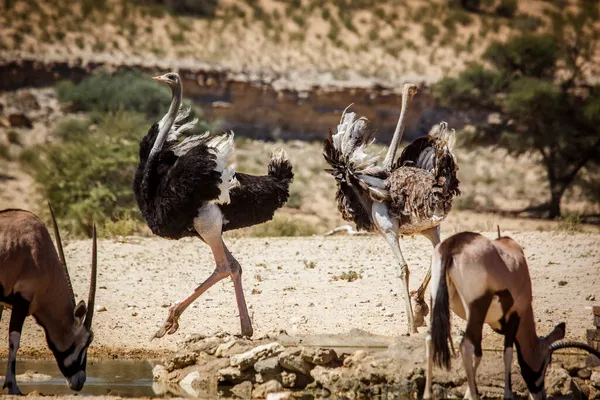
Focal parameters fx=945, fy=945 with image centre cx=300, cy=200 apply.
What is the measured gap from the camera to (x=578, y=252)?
13.7 metres

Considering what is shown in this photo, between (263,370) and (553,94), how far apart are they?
20546mm

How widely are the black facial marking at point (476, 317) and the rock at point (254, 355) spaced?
7.49ft

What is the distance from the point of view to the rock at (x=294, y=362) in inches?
335

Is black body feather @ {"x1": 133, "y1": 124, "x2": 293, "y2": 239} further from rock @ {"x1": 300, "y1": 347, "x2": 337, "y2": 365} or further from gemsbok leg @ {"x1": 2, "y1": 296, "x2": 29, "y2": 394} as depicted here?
gemsbok leg @ {"x1": 2, "y1": 296, "x2": 29, "y2": 394}

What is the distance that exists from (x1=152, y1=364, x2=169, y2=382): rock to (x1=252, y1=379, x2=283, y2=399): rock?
1.09m

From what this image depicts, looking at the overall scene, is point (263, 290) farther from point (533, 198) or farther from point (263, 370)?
point (533, 198)

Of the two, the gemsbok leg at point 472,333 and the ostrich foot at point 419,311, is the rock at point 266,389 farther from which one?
the ostrich foot at point 419,311

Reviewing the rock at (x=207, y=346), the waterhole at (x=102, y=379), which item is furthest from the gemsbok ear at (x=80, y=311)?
the rock at (x=207, y=346)

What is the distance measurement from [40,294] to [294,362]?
231 cm

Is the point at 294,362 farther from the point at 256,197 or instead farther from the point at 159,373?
the point at 256,197

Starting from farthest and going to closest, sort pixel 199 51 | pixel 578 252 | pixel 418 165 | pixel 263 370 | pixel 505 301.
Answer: pixel 199 51, pixel 578 252, pixel 418 165, pixel 263 370, pixel 505 301

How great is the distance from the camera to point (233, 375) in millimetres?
8625

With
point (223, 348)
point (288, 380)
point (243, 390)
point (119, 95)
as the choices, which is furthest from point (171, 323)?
point (119, 95)

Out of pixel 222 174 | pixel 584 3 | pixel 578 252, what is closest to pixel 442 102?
pixel 578 252
